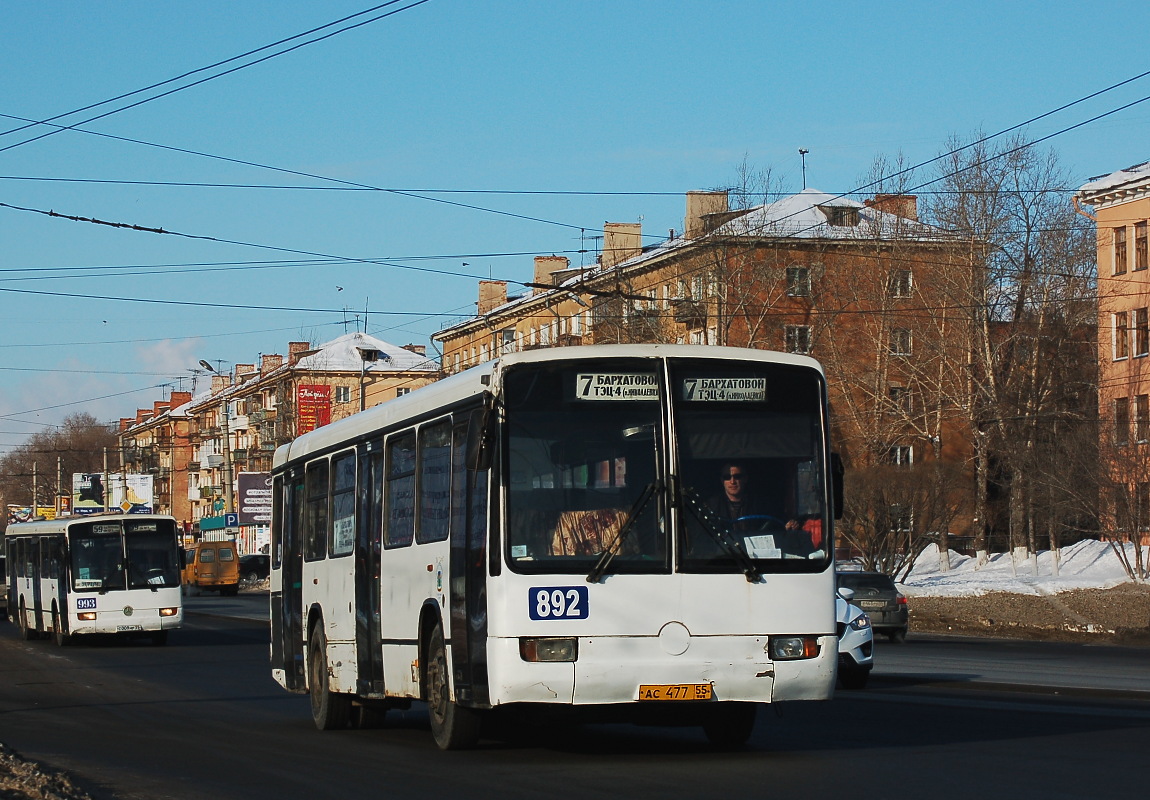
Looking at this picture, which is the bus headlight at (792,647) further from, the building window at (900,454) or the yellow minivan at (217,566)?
the yellow minivan at (217,566)

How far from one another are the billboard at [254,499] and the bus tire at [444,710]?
6021 centimetres

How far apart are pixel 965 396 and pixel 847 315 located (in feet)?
23.1

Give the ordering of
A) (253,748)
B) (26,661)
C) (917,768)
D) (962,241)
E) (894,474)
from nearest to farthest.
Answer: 1. (917,768)
2. (253,748)
3. (26,661)
4. (894,474)
5. (962,241)

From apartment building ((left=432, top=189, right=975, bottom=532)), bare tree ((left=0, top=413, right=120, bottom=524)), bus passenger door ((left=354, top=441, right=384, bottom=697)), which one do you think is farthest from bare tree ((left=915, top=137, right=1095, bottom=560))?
bare tree ((left=0, top=413, right=120, bottom=524))

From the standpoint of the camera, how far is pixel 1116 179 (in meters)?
59.9

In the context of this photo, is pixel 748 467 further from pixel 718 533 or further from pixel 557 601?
pixel 557 601

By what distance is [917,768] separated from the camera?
1107 cm

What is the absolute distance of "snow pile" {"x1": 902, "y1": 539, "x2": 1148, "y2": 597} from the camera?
42.8m

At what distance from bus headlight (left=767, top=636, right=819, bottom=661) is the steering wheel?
72 centimetres

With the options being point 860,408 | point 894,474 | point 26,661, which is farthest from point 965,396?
point 26,661

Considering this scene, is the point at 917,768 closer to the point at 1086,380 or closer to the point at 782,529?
the point at 782,529

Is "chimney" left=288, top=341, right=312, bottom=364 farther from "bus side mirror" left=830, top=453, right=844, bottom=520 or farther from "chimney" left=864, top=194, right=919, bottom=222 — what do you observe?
"bus side mirror" left=830, top=453, right=844, bottom=520

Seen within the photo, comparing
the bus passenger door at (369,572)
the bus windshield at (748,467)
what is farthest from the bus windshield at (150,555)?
the bus windshield at (748,467)

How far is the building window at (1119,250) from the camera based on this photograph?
5978 centimetres
